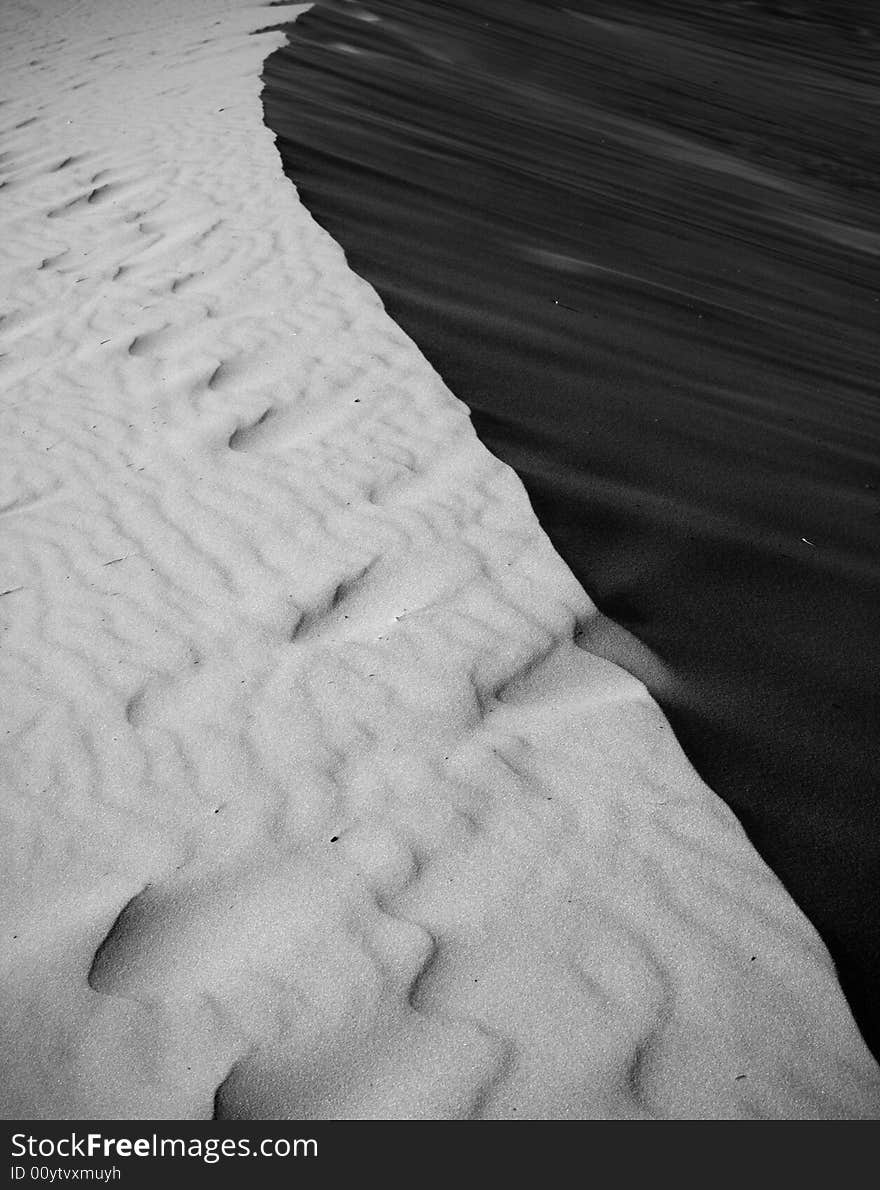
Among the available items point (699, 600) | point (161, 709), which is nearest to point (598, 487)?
point (699, 600)

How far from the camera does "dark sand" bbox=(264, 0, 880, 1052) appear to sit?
2.31 m

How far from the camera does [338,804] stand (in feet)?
6.89

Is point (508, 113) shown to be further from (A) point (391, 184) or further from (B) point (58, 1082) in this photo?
(B) point (58, 1082)

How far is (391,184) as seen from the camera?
5.69 m

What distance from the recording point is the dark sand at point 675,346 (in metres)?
2.31

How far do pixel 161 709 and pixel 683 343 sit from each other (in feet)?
9.36

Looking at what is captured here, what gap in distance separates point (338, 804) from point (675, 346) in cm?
284

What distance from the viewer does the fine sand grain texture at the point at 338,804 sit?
1661mm

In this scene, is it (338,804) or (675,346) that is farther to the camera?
(675,346)

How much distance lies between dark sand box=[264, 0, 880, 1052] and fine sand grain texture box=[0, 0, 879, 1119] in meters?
0.17

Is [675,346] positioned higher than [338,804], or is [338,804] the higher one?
[338,804]

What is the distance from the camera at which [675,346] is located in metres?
4.29

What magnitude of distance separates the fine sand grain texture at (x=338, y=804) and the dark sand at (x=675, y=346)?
6.8 inches

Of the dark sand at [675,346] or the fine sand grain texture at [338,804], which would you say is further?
the dark sand at [675,346]
